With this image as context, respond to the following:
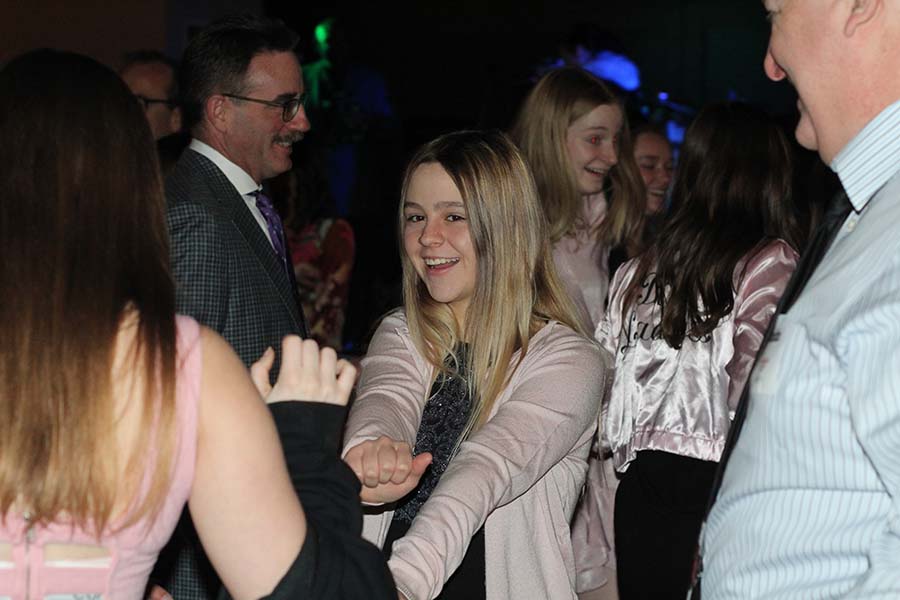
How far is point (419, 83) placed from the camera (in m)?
9.88

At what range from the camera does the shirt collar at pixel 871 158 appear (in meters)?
1.49

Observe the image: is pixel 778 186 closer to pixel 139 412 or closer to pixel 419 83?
pixel 139 412

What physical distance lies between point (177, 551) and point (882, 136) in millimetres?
1803

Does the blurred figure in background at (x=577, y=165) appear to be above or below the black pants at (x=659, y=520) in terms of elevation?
above

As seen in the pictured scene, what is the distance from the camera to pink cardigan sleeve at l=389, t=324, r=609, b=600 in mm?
1863

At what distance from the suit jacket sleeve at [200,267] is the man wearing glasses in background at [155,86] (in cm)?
210

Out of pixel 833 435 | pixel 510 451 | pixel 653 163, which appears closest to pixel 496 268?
pixel 510 451

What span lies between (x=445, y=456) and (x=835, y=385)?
1065mm

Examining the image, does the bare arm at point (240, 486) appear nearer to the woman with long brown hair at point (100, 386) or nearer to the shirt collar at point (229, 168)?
the woman with long brown hair at point (100, 386)

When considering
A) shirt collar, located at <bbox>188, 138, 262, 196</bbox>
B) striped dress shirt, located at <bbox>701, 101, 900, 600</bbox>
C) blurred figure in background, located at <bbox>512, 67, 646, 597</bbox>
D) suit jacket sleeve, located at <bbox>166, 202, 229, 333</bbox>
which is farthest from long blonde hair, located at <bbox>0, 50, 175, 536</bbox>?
blurred figure in background, located at <bbox>512, 67, 646, 597</bbox>

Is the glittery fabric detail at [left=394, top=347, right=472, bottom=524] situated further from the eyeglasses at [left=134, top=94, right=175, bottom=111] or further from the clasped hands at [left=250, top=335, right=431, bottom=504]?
the eyeglasses at [left=134, top=94, right=175, bottom=111]

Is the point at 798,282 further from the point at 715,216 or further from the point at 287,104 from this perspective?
the point at 287,104

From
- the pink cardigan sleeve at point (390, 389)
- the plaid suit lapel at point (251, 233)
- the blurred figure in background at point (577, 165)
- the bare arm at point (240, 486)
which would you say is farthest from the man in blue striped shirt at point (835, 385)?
the blurred figure in background at point (577, 165)

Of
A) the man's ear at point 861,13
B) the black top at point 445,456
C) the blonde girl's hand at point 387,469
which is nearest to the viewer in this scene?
the man's ear at point 861,13
